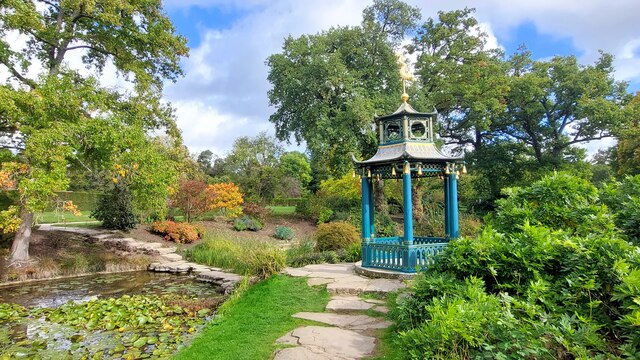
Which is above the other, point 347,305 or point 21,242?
point 21,242

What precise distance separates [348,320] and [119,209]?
527 inches

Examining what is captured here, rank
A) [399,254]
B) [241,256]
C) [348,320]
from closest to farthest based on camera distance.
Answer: [348,320], [399,254], [241,256]

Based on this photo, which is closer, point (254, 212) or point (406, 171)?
point (406, 171)

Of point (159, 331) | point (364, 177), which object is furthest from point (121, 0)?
point (159, 331)

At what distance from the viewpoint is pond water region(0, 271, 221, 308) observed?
26.9ft

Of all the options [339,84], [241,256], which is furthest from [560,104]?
[241,256]

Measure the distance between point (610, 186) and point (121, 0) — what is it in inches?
454

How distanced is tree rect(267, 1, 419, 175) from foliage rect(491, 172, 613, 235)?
10.2 m

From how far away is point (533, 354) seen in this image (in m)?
2.62

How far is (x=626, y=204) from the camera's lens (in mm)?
3912

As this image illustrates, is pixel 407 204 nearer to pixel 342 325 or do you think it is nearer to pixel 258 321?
pixel 342 325

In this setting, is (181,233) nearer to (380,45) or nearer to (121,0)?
(121,0)

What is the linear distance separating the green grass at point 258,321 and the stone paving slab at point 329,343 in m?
0.24

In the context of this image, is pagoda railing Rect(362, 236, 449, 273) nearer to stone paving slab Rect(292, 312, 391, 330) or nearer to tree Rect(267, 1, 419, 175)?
stone paving slab Rect(292, 312, 391, 330)
